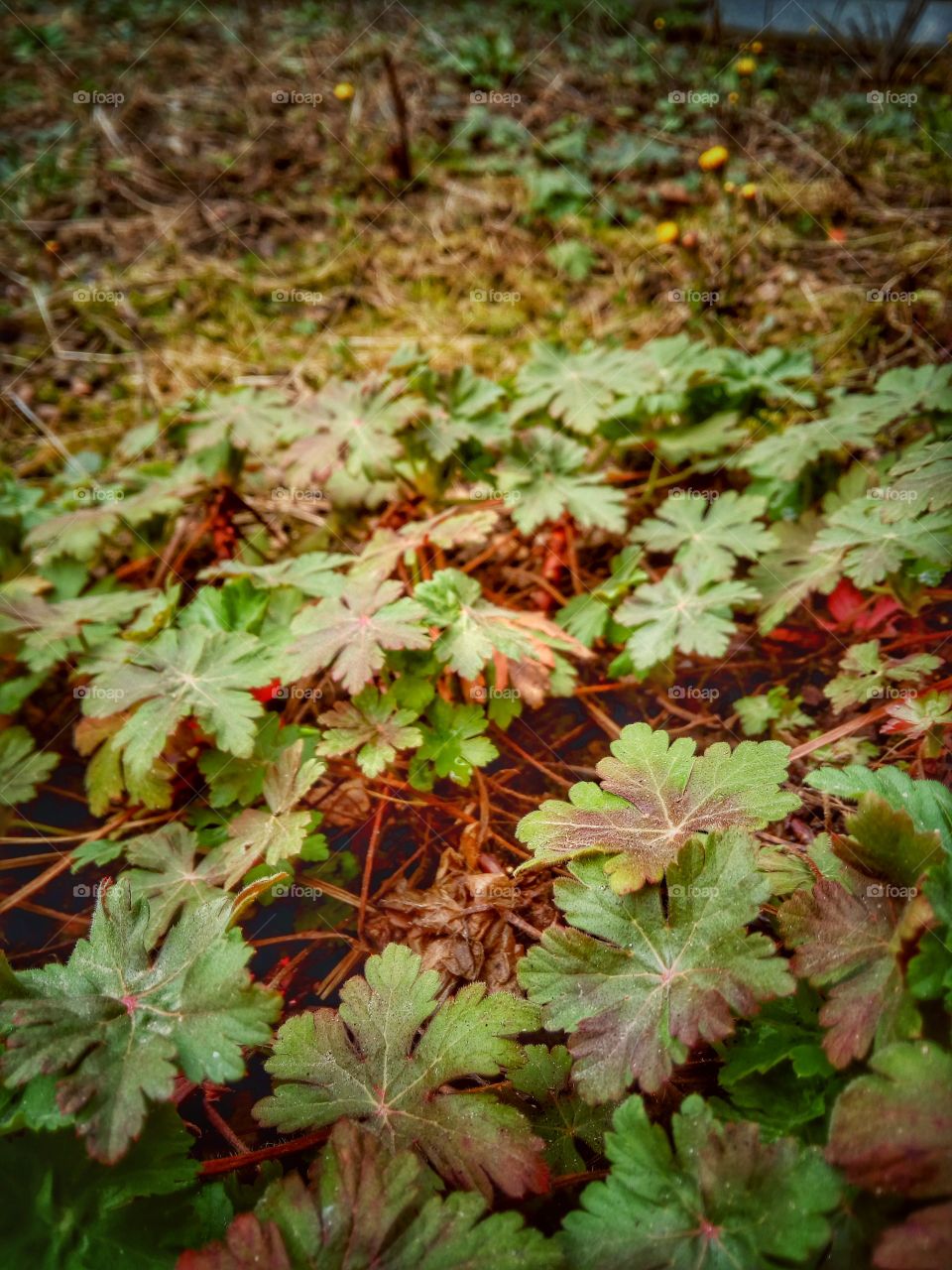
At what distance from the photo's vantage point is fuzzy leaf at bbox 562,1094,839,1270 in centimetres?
104

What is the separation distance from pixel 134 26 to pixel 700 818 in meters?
6.91

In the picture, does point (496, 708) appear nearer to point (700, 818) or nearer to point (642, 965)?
point (700, 818)

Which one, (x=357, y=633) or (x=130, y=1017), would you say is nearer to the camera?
(x=130, y=1017)

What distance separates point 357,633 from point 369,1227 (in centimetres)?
125

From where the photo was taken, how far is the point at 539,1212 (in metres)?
1.25

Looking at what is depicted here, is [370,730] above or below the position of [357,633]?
below

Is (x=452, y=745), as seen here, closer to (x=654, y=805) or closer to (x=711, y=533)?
(x=654, y=805)

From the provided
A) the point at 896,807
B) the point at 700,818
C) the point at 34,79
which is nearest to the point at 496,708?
the point at 700,818

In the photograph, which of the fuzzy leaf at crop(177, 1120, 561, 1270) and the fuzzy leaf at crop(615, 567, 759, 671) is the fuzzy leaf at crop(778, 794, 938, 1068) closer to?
the fuzzy leaf at crop(177, 1120, 561, 1270)

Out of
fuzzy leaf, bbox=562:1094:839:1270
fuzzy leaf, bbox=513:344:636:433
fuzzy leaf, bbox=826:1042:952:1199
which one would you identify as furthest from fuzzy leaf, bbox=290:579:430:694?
fuzzy leaf, bbox=826:1042:952:1199

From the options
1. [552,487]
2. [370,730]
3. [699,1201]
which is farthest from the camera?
[552,487]

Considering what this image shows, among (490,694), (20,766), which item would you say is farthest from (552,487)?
(20,766)

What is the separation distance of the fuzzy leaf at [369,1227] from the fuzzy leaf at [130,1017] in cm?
21

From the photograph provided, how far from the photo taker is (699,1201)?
1.11 m
